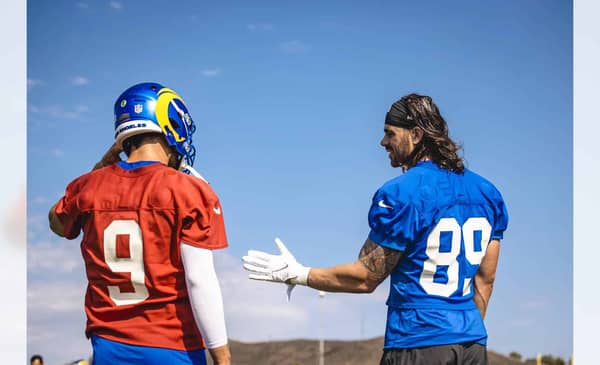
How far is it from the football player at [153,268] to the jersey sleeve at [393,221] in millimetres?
821

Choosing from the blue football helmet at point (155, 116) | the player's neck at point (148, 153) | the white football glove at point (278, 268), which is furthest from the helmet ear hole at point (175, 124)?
the white football glove at point (278, 268)

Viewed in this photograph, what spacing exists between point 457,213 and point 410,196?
0.91 feet

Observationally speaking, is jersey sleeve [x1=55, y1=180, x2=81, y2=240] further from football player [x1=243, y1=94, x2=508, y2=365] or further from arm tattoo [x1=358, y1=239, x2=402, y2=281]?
arm tattoo [x1=358, y1=239, x2=402, y2=281]

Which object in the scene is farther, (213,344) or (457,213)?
(457,213)

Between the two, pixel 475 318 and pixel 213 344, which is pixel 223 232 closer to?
pixel 213 344

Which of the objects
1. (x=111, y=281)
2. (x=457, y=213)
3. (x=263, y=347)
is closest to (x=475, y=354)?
(x=457, y=213)

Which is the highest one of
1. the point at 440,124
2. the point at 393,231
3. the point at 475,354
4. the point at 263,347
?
the point at 440,124

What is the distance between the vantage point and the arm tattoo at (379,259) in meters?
4.23

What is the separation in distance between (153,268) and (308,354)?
3250cm

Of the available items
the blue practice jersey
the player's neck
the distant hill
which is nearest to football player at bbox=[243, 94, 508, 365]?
the blue practice jersey

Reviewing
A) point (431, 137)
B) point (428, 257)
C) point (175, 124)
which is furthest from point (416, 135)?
point (175, 124)

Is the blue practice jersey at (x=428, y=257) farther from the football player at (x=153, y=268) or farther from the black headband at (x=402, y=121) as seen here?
the football player at (x=153, y=268)

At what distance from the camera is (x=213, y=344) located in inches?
151

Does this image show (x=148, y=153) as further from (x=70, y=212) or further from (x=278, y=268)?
(x=278, y=268)
